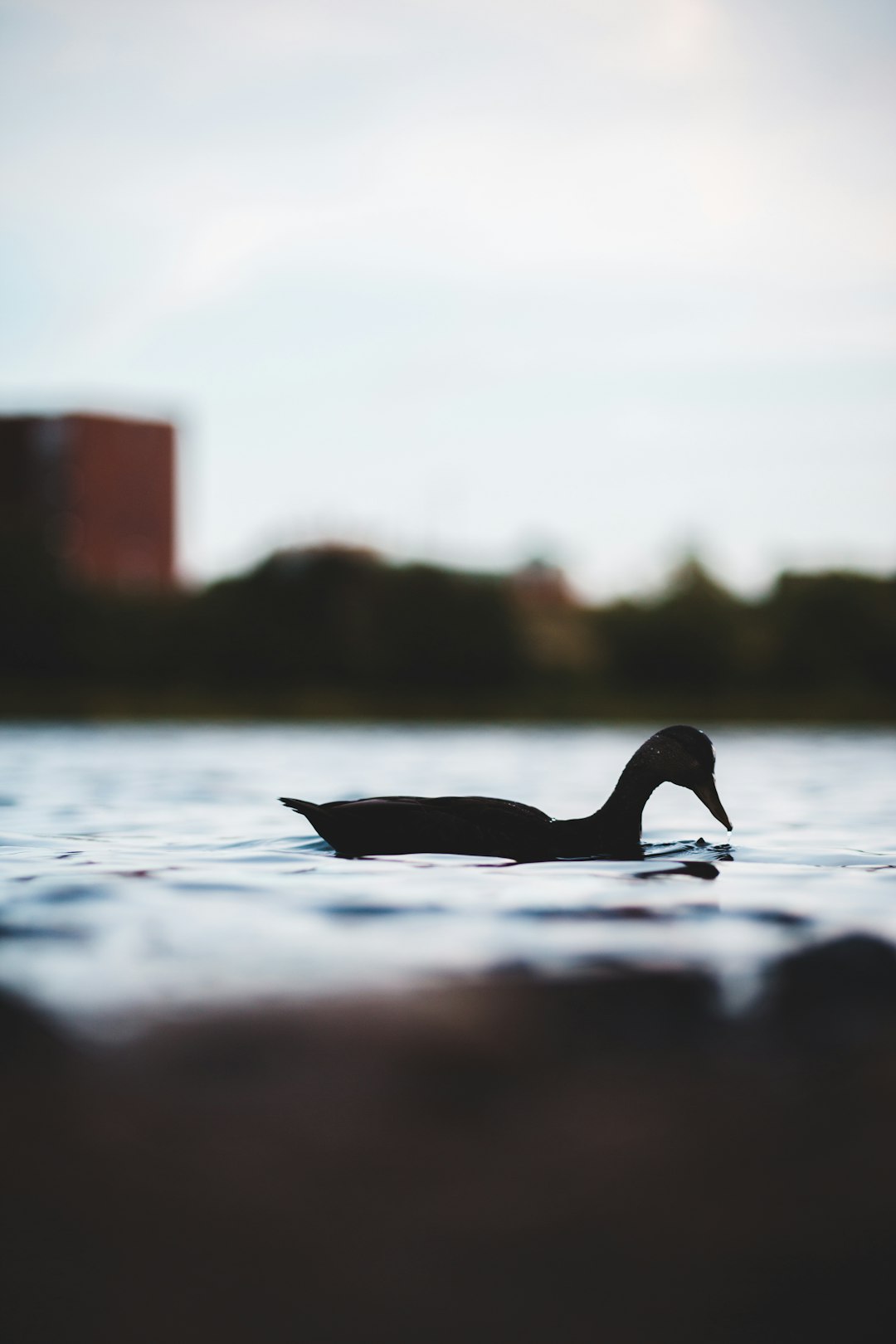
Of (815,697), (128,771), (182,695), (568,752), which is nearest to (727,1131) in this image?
(128,771)

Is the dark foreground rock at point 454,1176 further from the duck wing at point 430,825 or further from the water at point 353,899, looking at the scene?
the duck wing at point 430,825

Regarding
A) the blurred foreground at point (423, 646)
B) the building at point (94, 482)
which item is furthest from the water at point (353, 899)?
the building at point (94, 482)

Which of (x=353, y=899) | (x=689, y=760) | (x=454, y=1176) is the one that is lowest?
(x=454, y=1176)

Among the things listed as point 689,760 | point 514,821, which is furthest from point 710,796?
point 514,821

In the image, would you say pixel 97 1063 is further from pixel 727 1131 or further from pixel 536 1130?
pixel 727 1131

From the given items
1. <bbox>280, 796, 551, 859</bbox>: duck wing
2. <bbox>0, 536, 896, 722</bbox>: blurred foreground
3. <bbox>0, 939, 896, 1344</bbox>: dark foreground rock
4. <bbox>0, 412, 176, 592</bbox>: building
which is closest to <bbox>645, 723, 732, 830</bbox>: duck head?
<bbox>280, 796, 551, 859</bbox>: duck wing

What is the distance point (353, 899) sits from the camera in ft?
21.8

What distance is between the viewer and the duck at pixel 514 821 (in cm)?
754

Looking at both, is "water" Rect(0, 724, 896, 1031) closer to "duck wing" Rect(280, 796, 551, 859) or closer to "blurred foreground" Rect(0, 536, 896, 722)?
"duck wing" Rect(280, 796, 551, 859)

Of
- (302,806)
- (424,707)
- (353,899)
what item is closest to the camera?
(353,899)

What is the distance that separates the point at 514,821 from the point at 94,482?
5172 centimetres

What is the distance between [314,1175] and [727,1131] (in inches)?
42.0

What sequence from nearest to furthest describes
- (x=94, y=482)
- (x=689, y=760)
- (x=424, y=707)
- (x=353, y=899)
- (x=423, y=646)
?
1. (x=353, y=899)
2. (x=689, y=760)
3. (x=424, y=707)
4. (x=423, y=646)
5. (x=94, y=482)

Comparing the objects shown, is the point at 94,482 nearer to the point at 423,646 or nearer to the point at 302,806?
the point at 423,646
